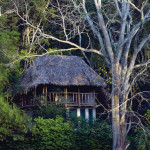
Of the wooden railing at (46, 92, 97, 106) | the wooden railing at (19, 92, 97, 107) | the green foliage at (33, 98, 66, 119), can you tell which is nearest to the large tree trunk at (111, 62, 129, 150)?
the green foliage at (33, 98, 66, 119)

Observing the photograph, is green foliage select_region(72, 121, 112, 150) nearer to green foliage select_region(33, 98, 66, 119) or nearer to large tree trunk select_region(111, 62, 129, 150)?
green foliage select_region(33, 98, 66, 119)

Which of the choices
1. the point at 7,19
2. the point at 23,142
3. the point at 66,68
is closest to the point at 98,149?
the point at 23,142

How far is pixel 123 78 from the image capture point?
A: 49.1 ft

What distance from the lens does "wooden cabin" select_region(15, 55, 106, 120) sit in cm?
1958

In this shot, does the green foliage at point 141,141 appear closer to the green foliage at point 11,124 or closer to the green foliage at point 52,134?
the green foliage at point 52,134

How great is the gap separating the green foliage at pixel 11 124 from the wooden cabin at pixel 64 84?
388cm

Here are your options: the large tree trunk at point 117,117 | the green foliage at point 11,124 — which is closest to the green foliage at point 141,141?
the large tree trunk at point 117,117

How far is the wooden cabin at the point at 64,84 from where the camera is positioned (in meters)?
19.6

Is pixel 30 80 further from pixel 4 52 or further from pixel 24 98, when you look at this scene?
pixel 4 52

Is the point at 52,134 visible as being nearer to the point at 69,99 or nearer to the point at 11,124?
the point at 11,124

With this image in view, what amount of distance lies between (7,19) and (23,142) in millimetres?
8634

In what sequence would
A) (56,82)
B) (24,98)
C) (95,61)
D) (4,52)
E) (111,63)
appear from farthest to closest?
1. (95,61)
2. (24,98)
3. (56,82)
4. (4,52)
5. (111,63)

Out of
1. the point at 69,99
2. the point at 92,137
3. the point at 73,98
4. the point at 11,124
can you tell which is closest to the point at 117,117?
the point at 92,137

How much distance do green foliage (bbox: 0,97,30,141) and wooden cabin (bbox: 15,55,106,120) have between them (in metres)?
3.88
